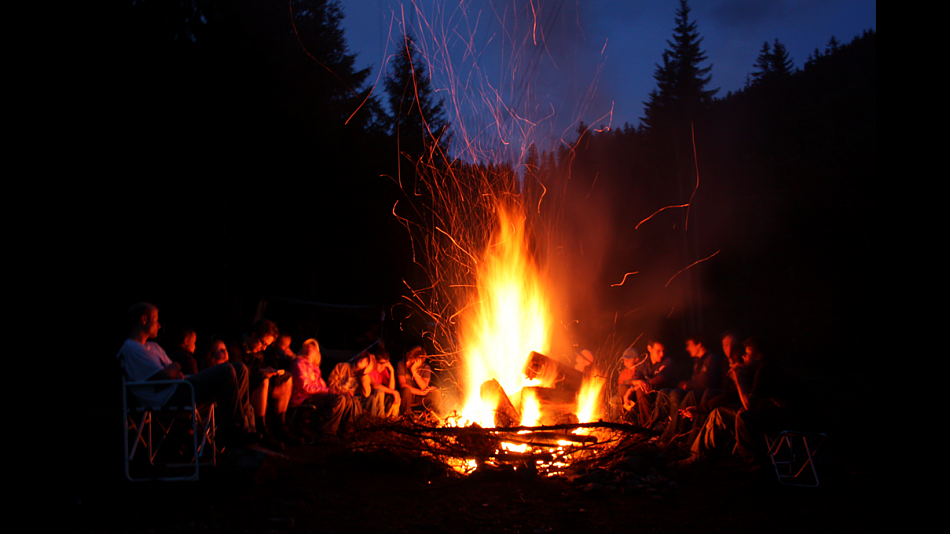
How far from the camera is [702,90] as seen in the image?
27469 millimetres

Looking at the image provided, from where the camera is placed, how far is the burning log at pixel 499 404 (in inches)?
243

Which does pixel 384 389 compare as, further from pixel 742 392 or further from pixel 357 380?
pixel 742 392

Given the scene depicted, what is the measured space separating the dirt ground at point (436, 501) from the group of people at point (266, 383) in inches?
23.1

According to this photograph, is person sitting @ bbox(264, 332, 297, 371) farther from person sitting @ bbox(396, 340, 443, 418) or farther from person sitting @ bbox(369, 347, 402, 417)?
person sitting @ bbox(396, 340, 443, 418)

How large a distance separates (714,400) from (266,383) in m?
4.79

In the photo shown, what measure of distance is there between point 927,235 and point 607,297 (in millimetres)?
28777

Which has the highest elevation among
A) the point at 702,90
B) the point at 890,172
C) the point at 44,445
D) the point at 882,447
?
the point at 702,90

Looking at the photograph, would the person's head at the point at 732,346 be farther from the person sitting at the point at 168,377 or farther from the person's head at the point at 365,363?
the person sitting at the point at 168,377

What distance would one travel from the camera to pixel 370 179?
18.0 m

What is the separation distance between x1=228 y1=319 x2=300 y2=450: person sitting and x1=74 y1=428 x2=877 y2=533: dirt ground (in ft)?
2.62

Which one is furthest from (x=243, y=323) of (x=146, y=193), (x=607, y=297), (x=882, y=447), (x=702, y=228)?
(x=702, y=228)

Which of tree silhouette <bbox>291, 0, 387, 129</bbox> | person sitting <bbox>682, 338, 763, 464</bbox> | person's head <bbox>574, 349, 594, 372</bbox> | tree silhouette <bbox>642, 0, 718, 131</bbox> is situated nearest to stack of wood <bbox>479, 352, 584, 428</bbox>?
person's head <bbox>574, 349, 594, 372</bbox>

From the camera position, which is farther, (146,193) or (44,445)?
(146,193)

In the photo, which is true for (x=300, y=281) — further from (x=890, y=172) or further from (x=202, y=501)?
(x=890, y=172)
